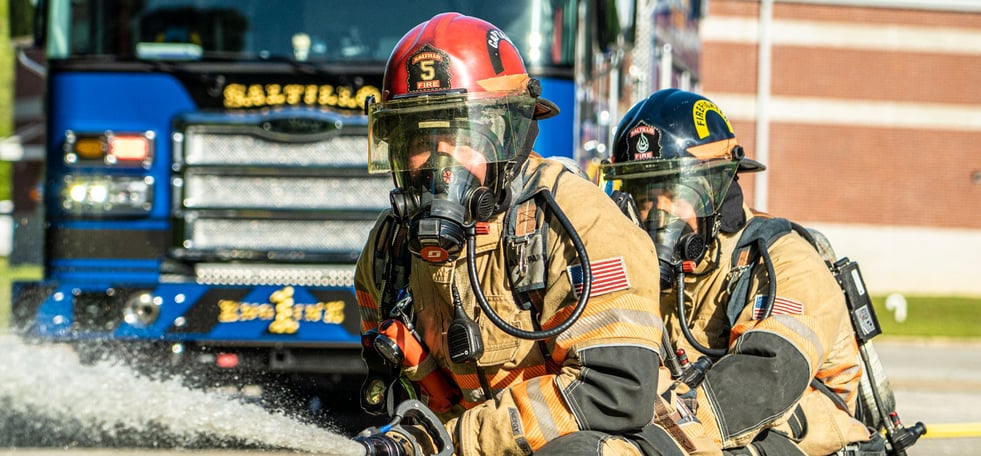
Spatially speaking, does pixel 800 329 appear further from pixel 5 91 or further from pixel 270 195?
pixel 5 91

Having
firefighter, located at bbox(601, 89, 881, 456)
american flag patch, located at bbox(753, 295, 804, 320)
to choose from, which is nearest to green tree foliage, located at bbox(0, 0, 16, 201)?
firefighter, located at bbox(601, 89, 881, 456)

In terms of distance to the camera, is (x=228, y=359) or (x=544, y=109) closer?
(x=544, y=109)

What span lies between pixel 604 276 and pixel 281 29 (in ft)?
16.1

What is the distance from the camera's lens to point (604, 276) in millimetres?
2600

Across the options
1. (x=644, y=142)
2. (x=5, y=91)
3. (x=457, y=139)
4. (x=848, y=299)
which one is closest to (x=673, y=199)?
(x=644, y=142)

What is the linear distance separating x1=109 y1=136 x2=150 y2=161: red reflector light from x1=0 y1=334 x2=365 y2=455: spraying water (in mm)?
1111

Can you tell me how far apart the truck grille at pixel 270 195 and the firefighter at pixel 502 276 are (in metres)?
4.02

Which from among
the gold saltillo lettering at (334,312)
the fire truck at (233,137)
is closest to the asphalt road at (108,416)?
the fire truck at (233,137)

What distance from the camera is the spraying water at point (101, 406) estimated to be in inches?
245

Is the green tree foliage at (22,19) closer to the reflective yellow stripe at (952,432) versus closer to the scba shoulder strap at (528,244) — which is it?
the scba shoulder strap at (528,244)

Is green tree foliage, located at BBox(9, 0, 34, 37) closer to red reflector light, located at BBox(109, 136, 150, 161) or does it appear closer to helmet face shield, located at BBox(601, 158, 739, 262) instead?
red reflector light, located at BBox(109, 136, 150, 161)

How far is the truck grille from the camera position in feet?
23.1

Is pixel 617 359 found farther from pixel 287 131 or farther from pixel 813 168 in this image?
pixel 813 168

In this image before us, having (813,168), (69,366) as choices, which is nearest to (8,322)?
(69,366)
